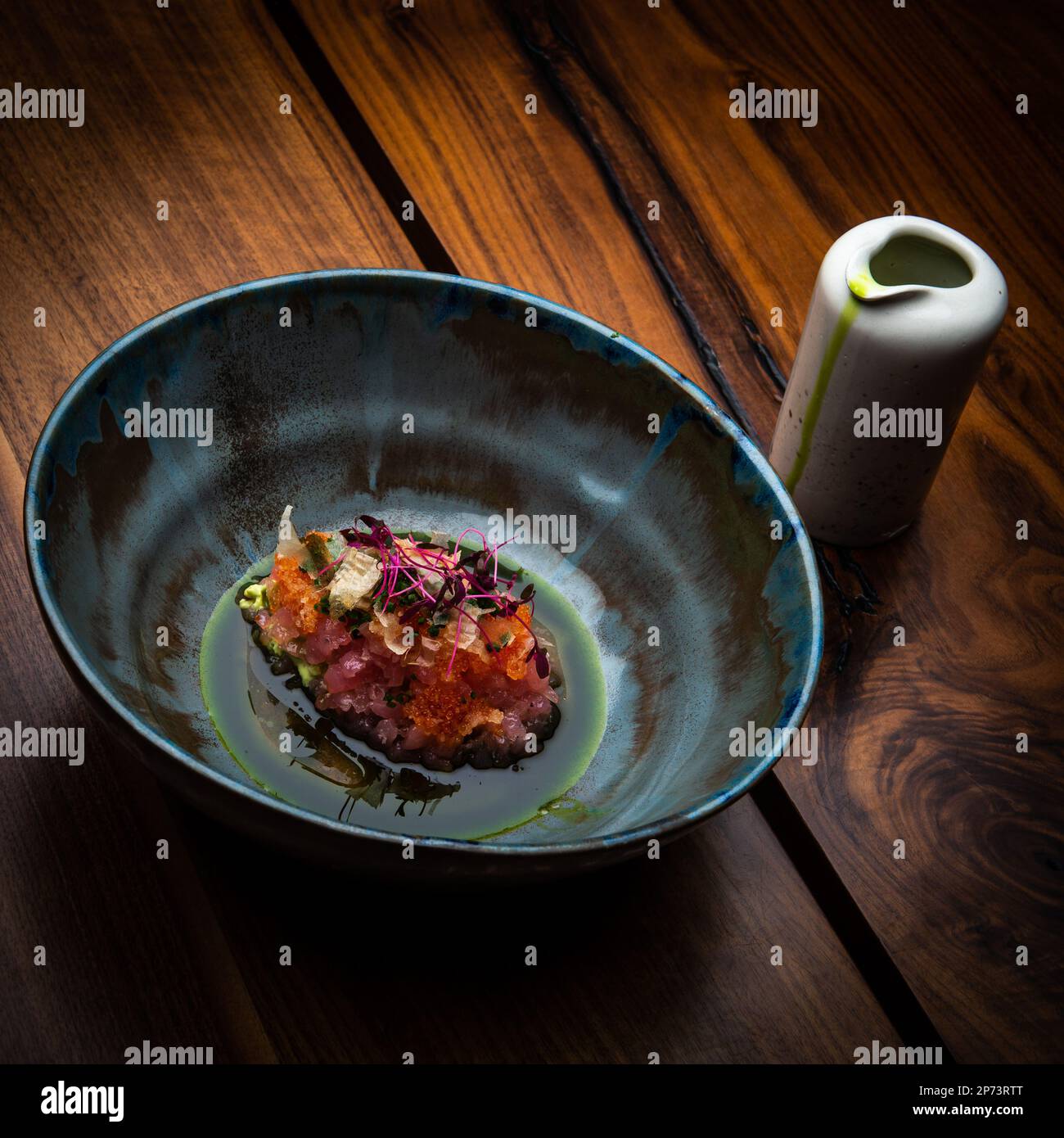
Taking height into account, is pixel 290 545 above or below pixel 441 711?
above

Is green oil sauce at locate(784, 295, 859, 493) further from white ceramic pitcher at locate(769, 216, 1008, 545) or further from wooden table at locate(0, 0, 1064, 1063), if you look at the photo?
wooden table at locate(0, 0, 1064, 1063)

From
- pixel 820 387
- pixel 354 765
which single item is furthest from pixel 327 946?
pixel 820 387

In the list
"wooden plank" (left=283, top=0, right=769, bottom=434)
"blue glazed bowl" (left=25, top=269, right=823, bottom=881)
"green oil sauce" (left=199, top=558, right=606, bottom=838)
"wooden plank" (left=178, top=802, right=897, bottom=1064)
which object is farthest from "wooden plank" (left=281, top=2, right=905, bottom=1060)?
"wooden plank" (left=178, top=802, right=897, bottom=1064)

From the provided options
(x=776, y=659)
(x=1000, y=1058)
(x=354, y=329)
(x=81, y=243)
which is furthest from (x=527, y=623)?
(x=81, y=243)

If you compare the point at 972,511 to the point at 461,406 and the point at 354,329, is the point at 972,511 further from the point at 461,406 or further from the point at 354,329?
the point at 354,329

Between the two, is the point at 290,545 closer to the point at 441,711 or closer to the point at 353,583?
the point at 353,583

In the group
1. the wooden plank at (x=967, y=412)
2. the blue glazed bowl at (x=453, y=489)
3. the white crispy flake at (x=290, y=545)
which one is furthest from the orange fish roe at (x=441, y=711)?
the wooden plank at (x=967, y=412)
